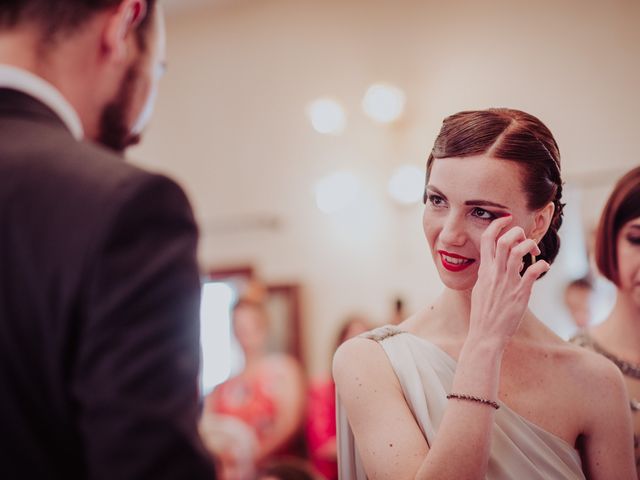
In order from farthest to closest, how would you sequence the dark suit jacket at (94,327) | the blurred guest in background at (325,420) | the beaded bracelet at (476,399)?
1. the blurred guest in background at (325,420)
2. the beaded bracelet at (476,399)
3. the dark suit jacket at (94,327)

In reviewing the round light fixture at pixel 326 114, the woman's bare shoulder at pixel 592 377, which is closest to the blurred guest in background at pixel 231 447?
the round light fixture at pixel 326 114

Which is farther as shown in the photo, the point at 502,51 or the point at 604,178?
the point at 604,178

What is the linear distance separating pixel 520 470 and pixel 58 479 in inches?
22.1

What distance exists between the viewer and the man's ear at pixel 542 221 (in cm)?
93

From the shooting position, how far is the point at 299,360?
179 inches

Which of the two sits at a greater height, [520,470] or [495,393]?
[495,393]

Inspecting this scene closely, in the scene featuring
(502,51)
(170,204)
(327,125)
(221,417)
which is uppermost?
(502,51)

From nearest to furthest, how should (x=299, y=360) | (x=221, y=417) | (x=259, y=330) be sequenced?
(x=221, y=417) < (x=259, y=330) < (x=299, y=360)

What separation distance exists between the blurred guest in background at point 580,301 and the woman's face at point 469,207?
0.44 metres

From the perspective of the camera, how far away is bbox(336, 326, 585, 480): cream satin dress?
93cm

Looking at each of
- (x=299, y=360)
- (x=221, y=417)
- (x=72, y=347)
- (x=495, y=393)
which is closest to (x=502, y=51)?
(x=495, y=393)

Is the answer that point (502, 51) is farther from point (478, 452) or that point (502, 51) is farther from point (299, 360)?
point (299, 360)

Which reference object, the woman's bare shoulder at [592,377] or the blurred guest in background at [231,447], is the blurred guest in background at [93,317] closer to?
the woman's bare shoulder at [592,377]

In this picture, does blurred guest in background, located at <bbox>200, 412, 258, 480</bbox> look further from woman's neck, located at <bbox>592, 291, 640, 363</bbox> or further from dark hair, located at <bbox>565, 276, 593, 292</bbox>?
woman's neck, located at <bbox>592, 291, 640, 363</bbox>
